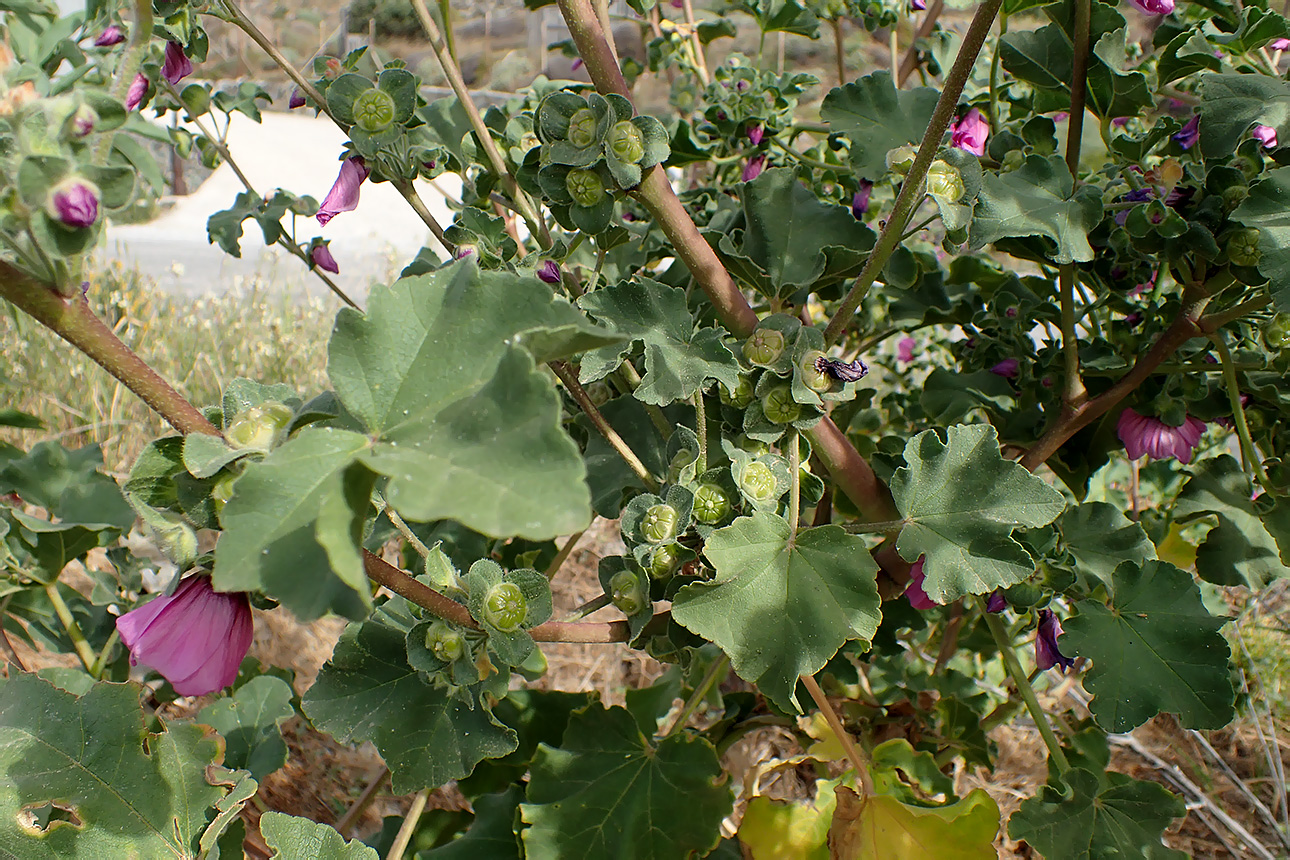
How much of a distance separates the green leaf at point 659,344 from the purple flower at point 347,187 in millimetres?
294

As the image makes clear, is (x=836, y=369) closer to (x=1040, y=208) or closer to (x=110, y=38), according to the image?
(x=1040, y=208)

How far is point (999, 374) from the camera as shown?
4.24 ft

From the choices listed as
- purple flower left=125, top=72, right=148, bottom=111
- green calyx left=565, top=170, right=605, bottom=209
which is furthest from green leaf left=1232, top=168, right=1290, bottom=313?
purple flower left=125, top=72, right=148, bottom=111

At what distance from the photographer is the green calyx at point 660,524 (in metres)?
0.86

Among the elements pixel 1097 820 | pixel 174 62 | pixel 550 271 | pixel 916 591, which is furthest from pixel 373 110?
pixel 1097 820

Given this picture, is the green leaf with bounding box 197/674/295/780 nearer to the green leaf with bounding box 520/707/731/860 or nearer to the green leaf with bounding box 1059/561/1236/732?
the green leaf with bounding box 520/707/731/860

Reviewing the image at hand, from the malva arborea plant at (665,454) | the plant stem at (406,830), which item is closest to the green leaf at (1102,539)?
the malva arborea plant at (665,454)

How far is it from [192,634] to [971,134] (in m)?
1.01

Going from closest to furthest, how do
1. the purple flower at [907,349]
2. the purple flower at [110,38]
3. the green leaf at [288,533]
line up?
the green leaf at [288,533], the purple flower at [110,38], the purple flower at [907,349]

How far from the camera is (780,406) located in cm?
90

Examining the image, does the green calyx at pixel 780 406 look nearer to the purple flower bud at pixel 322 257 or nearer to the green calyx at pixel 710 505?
the green calyx at pixel 710 505

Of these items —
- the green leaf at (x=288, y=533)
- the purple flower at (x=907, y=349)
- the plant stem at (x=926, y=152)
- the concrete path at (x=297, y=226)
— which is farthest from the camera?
the concrete path at (x=297, y=226)

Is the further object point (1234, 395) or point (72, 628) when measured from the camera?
point (72, 628)

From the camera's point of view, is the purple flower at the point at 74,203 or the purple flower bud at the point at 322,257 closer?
the purple flower at the point at 74,203
